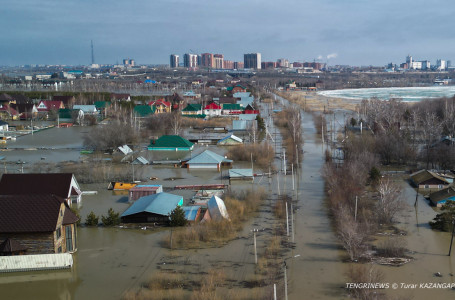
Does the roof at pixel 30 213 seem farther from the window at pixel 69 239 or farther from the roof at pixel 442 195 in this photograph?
the roof at pixel 442 195

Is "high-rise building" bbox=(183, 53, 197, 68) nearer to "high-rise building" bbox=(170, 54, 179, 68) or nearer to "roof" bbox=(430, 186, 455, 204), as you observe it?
"high-rise building" bbox=(170, 54, 179, 68)

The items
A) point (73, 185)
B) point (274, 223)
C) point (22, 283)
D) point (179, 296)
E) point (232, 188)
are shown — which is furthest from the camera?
point (232, 188)

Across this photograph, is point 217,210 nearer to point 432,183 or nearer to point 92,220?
point 92,220

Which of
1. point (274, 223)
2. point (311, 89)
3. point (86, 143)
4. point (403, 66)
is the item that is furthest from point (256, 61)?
point (274, 223)

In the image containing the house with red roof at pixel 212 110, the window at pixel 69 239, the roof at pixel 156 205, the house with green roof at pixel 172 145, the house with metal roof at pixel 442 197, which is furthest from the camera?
the house with red roof at pixel 212 110

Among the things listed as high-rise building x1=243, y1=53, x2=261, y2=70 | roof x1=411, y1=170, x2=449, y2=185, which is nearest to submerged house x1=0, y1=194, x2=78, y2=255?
roof x1=411, y1=170, x2=449, y2=185

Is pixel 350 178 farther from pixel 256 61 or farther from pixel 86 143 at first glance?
pixel 256 61

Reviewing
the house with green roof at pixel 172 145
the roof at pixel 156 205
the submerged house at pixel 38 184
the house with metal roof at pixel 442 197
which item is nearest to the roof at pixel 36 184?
the submerged house at pixel 38 184
